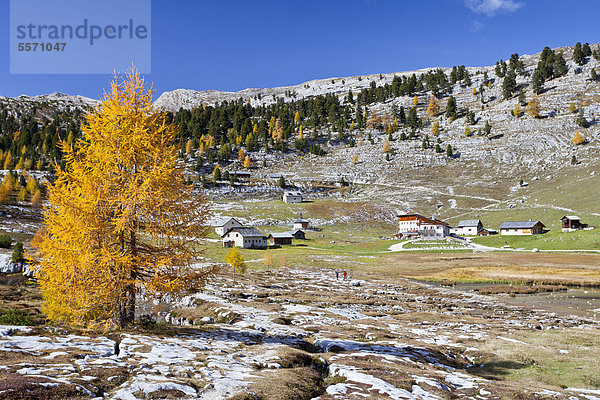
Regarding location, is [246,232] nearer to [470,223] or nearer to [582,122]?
[470,223]

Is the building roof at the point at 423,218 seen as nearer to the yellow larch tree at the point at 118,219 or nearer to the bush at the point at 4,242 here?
the bush at the point at 4,242

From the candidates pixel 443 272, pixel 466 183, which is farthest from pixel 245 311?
pixel 466 183

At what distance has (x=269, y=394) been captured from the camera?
387 inches

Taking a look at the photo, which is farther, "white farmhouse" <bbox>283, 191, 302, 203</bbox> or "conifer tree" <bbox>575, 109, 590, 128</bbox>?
"conifer tree" <bbox>575, 109, 590, 128</bbox>

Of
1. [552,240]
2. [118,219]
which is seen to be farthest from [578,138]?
[118,219]

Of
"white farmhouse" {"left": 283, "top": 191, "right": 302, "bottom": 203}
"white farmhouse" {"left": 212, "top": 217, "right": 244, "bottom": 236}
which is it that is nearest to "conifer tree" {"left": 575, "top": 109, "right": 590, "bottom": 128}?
"white farmhouse" {"left": 283, "top": 191, "right": 302, "bottom": 203}

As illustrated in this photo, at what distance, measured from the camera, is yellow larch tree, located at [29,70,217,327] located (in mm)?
14344

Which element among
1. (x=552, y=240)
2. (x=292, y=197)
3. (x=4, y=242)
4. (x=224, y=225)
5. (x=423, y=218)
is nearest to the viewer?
(x=4, y=242)

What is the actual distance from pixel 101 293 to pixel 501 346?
2146 centimetres

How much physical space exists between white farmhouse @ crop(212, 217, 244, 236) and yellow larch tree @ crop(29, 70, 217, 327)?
86661 millimetres

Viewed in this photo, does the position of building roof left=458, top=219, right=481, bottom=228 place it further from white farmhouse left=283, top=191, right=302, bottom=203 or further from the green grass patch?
white farmhouse left=283, top=191, right=302, bottom=203

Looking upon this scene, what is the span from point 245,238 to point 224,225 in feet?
47.4

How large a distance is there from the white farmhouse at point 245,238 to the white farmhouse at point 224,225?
11.1ft

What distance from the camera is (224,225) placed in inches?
4301
